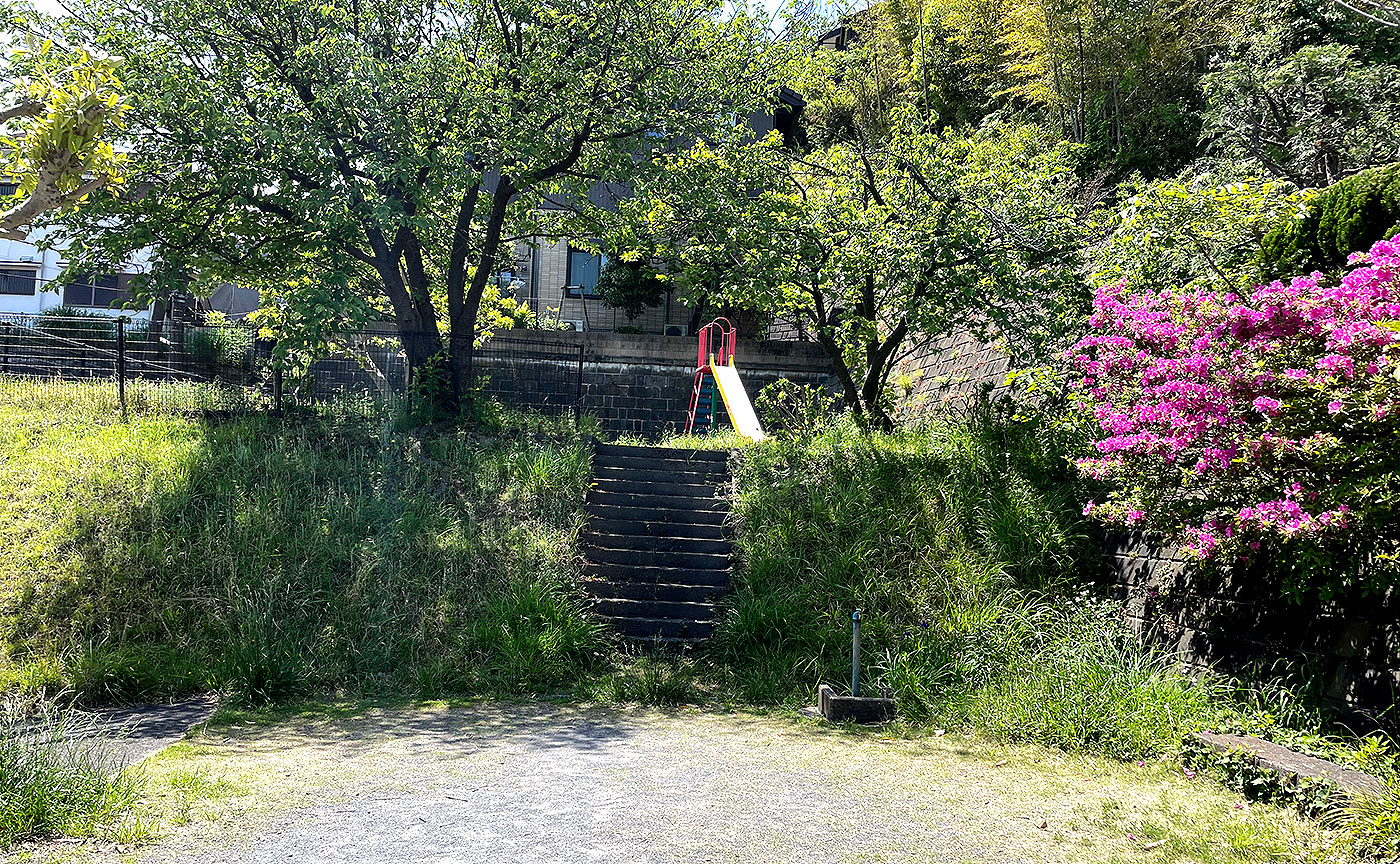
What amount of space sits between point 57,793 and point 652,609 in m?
6.42

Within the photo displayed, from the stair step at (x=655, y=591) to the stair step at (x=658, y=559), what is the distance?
37 centimetres

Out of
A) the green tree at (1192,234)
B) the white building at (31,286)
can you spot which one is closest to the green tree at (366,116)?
the green tree at (1192,234)

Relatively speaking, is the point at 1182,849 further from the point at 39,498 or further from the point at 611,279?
the point at 611,279

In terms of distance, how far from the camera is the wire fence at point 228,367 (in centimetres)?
1410

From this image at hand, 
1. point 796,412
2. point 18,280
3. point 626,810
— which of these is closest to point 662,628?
point 626,810

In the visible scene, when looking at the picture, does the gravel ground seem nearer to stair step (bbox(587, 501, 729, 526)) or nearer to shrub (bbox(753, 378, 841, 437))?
stair step (bbox(587, 501, 729, 526))

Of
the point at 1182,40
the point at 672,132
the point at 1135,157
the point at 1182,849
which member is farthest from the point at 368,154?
the point at 1182,40

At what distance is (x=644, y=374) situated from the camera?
750 inches

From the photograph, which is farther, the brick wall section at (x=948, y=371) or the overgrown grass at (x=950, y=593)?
the brick wall section at (x=948, y=371)

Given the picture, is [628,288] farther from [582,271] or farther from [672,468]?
[672,468]

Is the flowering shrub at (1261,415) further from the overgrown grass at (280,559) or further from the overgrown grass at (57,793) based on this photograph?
the overgrown grass at (57,793)

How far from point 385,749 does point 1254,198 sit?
31.2 ft

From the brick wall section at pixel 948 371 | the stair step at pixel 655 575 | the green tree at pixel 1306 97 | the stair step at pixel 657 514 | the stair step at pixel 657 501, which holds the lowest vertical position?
the stair step at pixel 655 575

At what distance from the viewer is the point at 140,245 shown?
12.5 metres
